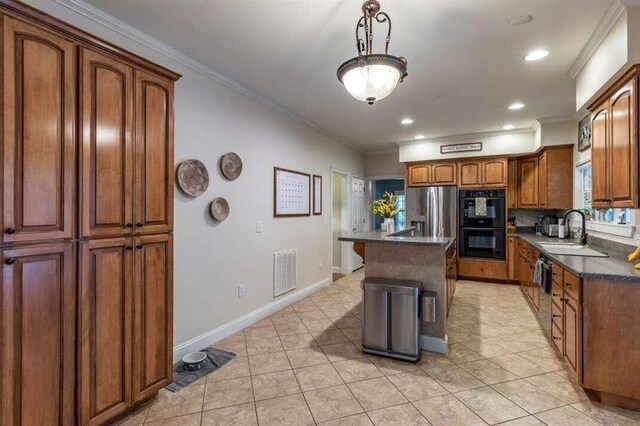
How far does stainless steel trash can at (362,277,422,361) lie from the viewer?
2.63 meters

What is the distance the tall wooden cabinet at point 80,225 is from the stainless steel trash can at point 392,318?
1635 mm

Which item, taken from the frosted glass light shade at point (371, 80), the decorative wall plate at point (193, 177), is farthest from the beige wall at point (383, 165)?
the frosted glass light shade at point (371, 80)

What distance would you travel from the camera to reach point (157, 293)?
2031mm

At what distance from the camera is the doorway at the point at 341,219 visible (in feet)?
20.0

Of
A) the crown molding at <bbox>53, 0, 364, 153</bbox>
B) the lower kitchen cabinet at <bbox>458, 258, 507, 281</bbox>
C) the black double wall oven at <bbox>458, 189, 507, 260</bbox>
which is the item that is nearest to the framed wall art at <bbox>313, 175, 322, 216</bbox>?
the crown molding at <bbox>53, 0, 364, 153</bbox>

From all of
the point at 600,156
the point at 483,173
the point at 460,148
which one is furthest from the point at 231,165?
the point at 483,173

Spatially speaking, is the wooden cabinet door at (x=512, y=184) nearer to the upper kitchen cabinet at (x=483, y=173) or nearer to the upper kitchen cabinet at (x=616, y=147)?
the upper kitchen cabinet at (x=483, y=173)

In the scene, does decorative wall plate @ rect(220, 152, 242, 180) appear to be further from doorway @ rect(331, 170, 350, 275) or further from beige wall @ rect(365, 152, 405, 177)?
beige wall @ rect(365, 152, 405, 177)

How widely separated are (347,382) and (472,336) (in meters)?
1.58

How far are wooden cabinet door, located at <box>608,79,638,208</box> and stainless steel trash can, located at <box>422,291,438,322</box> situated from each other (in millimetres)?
1502

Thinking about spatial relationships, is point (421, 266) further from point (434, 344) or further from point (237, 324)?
point (237, 324)

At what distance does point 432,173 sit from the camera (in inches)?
228

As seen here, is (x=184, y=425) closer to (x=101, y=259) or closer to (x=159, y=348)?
(x=159, y=348)

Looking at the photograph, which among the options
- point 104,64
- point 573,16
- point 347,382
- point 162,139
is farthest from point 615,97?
point 104,64
